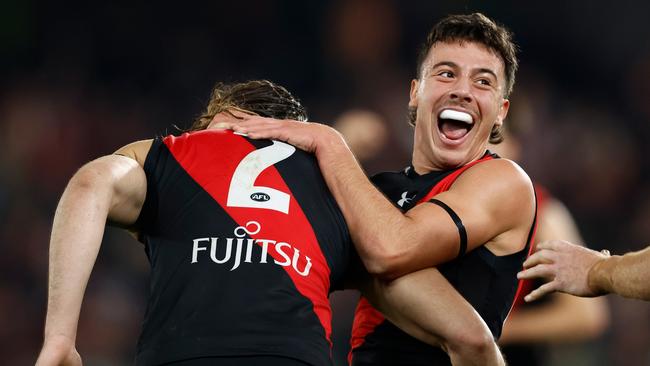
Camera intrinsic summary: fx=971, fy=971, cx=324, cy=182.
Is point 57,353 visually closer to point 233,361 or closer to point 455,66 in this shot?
point 233,361

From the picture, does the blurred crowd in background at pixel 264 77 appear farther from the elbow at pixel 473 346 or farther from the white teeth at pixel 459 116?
the elbow at pixel 473 346

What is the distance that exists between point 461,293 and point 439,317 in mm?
354

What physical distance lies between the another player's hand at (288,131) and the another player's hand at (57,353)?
1.01 meters

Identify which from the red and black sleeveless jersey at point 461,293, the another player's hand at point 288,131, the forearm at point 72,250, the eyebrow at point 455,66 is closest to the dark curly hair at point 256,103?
the another player's hand at point 288,131

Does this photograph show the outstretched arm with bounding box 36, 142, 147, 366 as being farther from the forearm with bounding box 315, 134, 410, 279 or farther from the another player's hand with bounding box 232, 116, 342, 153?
the forearm with bounding box 315, 134, 410, 279

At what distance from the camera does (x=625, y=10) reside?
10.2 meters

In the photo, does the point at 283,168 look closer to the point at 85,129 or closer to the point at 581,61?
the point at 85,129

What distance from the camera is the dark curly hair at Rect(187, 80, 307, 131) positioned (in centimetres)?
372

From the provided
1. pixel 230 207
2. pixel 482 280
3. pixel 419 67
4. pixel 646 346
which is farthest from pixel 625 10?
pixel 230 207

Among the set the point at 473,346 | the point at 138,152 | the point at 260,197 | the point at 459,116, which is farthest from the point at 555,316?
the point at 138,152

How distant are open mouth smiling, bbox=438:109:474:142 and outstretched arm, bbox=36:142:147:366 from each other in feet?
5.06

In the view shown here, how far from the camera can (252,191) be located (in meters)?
3.12

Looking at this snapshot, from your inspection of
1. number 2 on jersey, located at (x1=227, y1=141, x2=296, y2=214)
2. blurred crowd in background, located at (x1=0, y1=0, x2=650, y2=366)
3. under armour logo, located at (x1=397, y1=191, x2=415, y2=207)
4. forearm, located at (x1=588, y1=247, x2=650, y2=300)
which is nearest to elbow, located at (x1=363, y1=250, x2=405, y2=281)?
number 2 on jersey, located at (x1=227, y1=141, x2=296, y2=214)

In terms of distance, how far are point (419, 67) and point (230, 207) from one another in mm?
1684
